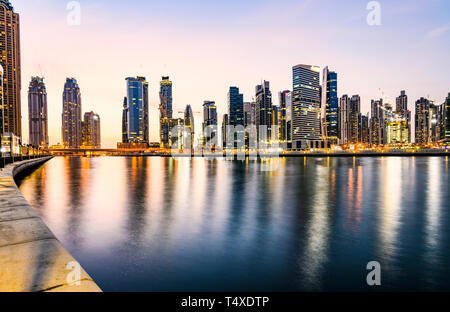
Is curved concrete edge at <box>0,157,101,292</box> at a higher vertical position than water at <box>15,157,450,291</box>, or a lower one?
higher

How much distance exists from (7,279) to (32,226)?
13.5ft

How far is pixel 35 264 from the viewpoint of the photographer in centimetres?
527

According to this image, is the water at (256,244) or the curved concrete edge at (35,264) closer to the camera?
the curved concrete edge at (35,264)

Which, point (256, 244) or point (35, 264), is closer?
point (35, 264)

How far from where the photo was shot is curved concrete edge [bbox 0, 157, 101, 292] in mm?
4461

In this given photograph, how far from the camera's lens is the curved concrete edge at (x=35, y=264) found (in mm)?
4461

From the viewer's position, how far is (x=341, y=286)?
7055 mm

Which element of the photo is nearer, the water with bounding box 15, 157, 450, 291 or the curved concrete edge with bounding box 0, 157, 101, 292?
the curved concrete edge with bounding box 0, 157, 101, 292

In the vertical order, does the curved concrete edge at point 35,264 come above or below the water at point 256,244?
above

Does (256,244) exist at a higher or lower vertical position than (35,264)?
lower
